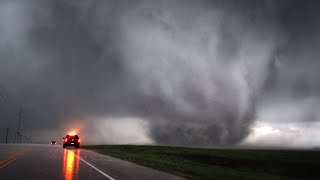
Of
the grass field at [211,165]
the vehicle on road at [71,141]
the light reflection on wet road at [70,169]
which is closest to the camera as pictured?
the light reflection on wet road at [70,169]

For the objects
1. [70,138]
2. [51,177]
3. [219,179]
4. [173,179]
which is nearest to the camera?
[51,177]

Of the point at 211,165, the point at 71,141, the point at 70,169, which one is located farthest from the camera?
the point at 71,141

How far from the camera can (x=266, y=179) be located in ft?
71.4

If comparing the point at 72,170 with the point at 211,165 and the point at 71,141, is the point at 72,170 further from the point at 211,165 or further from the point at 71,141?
the point at 71,141

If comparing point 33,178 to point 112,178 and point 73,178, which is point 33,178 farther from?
point 112,178

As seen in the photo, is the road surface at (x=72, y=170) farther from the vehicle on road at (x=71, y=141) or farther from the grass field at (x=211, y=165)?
the vehicle on road at (x=71, y=141)

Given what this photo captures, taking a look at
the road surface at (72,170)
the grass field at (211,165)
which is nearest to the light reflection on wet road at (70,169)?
the road surface at (72,170)

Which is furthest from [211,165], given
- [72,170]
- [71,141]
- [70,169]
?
Answer: [71,141]

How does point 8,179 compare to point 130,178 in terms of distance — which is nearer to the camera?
point 8,179

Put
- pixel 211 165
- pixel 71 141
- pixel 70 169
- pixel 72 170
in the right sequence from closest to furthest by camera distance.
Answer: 1. pixel 72 170
2. pixel 70 169
3. pixel 211 165
4. pixel 71 141

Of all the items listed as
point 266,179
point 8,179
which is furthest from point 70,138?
point 8,179

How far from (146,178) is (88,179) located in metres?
2.52

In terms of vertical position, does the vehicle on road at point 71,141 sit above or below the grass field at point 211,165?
above

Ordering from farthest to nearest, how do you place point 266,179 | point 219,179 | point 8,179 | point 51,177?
point 266,179 < point 219,179 < point 51,177 < point 8,179
